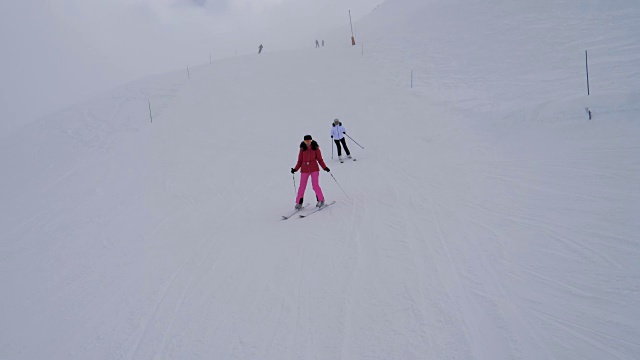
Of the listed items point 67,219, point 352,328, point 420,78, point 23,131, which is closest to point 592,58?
point 420,78

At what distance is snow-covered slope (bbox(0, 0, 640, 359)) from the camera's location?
4156 mm

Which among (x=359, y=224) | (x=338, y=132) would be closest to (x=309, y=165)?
(x=359, y=224)

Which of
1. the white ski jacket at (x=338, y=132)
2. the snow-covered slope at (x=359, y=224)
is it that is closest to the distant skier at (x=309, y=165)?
the snow-covered slope at (x=359, y=224)

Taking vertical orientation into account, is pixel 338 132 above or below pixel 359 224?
above

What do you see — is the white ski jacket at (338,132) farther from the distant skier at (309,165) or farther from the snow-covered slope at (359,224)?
the distant skier at (309,165)

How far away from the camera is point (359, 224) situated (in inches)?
292

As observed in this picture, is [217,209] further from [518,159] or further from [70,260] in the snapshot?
[518,159]

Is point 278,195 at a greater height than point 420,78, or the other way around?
point 420,78

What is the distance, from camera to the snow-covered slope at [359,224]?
416 cm

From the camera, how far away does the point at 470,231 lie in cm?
636

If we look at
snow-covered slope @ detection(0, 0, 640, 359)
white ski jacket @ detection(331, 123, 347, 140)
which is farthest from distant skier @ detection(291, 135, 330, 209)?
white ski jacket @ detection(331, 123, 347, 140)

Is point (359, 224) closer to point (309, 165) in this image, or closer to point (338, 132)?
point (309, 165)

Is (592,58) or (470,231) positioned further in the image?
(592,58)

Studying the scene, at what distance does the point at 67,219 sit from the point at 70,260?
333 cm
